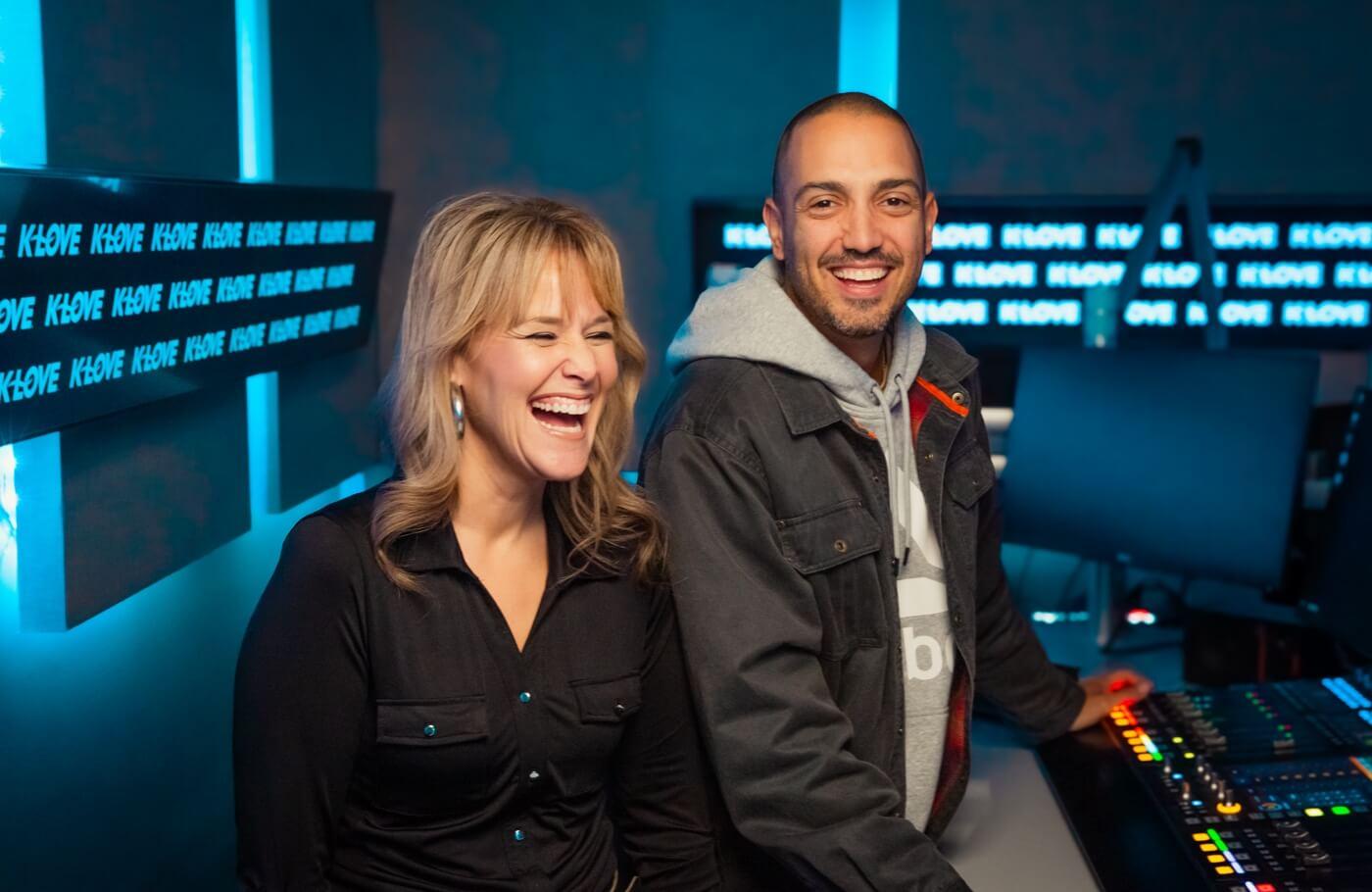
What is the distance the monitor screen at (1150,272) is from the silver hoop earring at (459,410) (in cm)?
205

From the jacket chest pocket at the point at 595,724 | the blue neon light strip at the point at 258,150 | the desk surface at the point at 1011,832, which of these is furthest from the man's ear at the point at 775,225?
the blue neon light strip at the point at 258,150

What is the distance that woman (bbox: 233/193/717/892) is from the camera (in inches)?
49.4

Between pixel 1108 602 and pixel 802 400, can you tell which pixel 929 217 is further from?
pixel 1108 602

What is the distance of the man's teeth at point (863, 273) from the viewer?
1.53m

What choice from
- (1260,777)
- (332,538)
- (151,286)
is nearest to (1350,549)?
(1260,777)

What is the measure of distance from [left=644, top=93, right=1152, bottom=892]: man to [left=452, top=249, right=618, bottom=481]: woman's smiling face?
0.43 feet

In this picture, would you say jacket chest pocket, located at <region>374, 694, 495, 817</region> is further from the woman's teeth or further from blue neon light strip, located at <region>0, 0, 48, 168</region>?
blue neon light strip, located at <region>0, 0, 48, 168</region>

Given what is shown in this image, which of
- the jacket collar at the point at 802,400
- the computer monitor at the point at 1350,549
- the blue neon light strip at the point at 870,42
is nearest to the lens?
the jacket collar at the point at 802,400

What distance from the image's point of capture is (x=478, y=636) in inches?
52.9

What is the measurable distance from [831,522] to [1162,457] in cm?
87

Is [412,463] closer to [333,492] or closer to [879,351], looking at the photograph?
[879,351]

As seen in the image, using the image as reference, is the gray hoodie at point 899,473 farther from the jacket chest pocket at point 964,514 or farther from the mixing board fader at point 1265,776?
the mixing board fader at point 1265,776

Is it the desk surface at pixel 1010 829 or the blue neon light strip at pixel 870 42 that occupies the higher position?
the blue neon light strip at pixel 870 42

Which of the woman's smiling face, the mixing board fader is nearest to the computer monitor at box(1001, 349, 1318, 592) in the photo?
the mixing board fader
